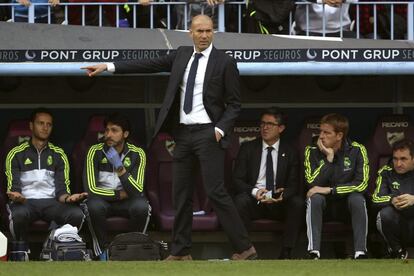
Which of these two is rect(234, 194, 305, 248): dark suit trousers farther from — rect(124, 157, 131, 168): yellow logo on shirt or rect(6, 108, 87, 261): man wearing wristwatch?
rect(6, 108, 87, 261): man wearing wristwatch

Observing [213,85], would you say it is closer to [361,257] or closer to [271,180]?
[271,180]

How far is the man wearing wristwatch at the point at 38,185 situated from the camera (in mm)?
12234

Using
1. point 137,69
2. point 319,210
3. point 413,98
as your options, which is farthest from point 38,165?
point 413,98

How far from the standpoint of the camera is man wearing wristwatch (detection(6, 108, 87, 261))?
40.1ft

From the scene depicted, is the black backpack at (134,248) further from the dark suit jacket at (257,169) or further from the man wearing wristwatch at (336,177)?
the man wearing wristwatch at (336,177)

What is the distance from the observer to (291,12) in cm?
1329

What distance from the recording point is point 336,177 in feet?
40.2

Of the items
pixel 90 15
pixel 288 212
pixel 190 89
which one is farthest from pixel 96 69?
pixel 90 15

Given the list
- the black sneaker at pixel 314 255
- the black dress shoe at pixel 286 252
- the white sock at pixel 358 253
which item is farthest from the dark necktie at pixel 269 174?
the white sock at pixel 358 253

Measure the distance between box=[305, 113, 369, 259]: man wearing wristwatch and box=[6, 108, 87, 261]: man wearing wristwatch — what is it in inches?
84.4

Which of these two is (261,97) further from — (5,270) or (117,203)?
(5,270)

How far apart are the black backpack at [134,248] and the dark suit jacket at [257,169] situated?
118 cm

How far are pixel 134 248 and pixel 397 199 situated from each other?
2.39 m

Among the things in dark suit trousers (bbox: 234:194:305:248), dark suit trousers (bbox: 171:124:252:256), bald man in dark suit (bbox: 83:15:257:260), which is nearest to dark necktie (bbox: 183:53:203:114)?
bald man in dark suit (bbox: 83:15:257:260)
